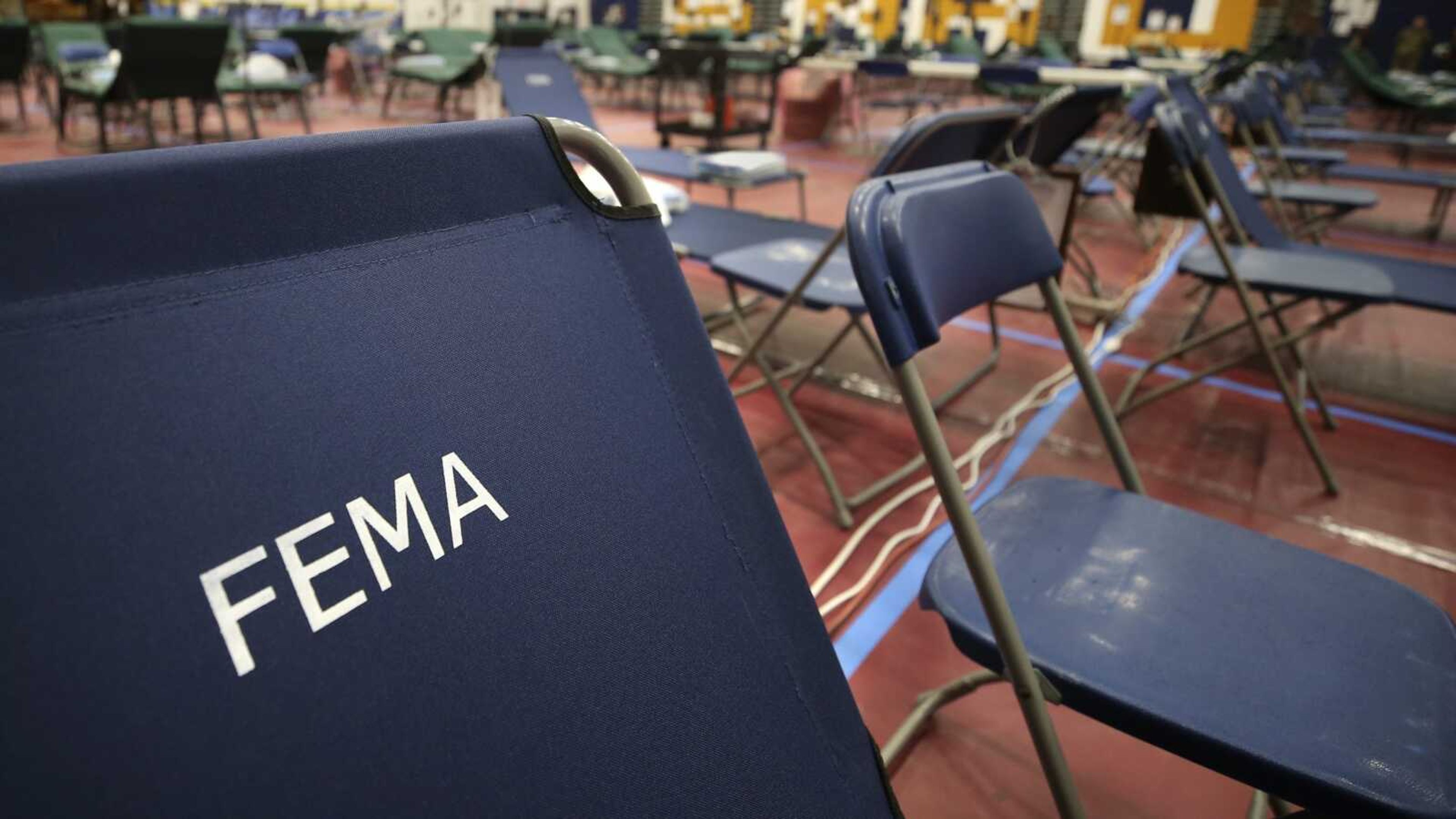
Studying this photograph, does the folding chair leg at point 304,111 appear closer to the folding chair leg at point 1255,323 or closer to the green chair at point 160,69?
the green chair at point 160,69

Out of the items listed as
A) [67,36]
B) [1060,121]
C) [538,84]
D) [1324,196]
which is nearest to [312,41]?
[67,36]

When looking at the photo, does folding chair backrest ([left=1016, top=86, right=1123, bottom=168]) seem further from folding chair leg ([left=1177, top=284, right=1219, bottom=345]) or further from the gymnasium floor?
folding chair leg ([left=1177, top=284, right=1219, bottom=345])

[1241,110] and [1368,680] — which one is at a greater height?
[1241,110]

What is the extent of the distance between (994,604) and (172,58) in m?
6.31

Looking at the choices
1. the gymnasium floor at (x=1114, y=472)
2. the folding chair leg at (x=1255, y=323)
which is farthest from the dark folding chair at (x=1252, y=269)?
the gymnasium floor at (x=1114, y=472)

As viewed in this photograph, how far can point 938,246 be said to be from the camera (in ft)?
3.42

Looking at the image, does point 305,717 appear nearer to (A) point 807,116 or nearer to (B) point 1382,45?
(A) point 807,116

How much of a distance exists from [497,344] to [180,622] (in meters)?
0.28

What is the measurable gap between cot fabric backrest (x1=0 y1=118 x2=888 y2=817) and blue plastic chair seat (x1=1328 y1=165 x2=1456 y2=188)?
17.1ft

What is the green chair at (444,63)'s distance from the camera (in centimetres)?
782

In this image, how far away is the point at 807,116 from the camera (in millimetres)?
8508

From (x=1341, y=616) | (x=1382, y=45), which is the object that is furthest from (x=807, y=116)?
(x=1382, y=45)

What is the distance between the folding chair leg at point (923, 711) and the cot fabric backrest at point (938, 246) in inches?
26.0

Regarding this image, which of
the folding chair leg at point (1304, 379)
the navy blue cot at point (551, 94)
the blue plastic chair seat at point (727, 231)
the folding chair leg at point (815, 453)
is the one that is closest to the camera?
the folding chair leg at point (815, 453)
